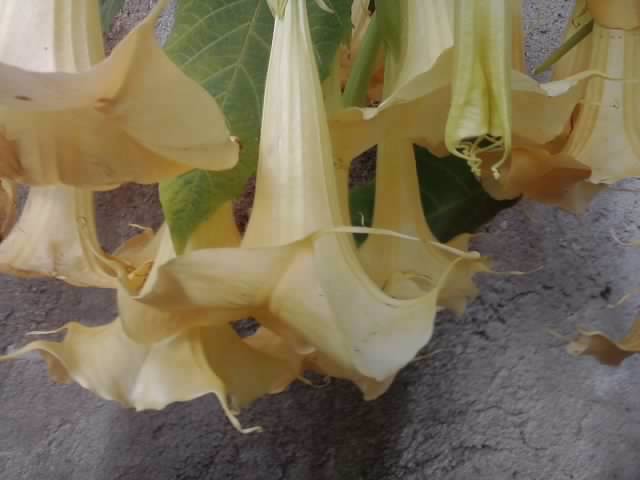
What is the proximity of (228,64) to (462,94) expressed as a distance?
0.15 meters

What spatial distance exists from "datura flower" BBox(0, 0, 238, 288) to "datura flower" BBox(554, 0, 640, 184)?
24 centimetres

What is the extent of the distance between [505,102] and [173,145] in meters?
0.14

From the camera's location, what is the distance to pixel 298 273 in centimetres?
25

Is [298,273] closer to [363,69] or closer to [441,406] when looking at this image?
[363,69]

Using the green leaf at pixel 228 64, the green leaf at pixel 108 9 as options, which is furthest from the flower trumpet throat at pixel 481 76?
the green leaf at pixel 108 9

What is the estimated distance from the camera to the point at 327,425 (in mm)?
617

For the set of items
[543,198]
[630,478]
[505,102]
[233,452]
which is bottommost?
[630,478]

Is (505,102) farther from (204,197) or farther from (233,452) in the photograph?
(233,452)

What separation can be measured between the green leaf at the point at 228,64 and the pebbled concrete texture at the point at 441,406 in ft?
→ 1.07

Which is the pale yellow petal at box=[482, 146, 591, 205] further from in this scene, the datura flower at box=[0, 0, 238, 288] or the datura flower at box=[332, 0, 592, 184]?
the datura flower at box=[0, 0, 238, 288]

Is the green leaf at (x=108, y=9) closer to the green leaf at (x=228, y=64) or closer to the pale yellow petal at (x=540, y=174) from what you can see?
the green leaf at (x=228, y=64)

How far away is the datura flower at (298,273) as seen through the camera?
0.25 meters

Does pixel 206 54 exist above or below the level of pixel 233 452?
above

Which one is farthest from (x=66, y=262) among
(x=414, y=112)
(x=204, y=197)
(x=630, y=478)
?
(x=630, y=478)
